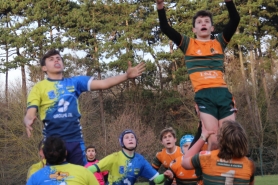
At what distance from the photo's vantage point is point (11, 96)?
36969mm

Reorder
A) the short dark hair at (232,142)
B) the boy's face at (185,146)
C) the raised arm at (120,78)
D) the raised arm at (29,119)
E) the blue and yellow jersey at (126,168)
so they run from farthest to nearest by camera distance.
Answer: the boy's face at (185,146), the blue and yellow jersey at (126,168), the raised arm at (120,78), the raised arm at (29,119), the short dark hair at (232,142)

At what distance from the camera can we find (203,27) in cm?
698

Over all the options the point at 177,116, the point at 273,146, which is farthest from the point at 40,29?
the point at 273,146

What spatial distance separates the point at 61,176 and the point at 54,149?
310 millimetres

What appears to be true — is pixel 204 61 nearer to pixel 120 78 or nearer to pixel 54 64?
pixel 120 78

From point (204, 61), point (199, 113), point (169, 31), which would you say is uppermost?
point (169, 31)

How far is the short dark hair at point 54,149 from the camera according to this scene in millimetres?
5827

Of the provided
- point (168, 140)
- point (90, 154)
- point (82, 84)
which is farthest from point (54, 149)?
point (90, 154)

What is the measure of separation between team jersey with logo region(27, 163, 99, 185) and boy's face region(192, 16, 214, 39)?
2.41m

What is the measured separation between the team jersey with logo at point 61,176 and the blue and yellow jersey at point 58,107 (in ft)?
1.86

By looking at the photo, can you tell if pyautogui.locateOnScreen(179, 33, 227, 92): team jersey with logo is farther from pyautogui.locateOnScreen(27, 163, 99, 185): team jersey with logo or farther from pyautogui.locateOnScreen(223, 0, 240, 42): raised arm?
pyautogui.locateOnScreen(27, 163, 99, 185): team jersey with logo

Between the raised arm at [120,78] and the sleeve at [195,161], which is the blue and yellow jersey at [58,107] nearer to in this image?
the raised arm at [120,78]

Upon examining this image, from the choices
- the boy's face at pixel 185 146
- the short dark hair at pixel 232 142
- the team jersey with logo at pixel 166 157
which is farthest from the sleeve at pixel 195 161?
the team jersey with logo at pixel 166 157

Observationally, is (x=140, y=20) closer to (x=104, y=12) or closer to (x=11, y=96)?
(x=104, y=12)
